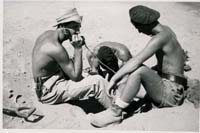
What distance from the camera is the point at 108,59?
898cm

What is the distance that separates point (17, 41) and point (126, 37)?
1773 mm

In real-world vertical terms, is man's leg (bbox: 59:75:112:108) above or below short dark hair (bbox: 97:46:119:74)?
below

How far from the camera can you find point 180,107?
8914mm

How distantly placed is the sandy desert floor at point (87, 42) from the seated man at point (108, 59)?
7.2 inches

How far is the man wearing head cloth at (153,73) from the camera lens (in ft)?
28.1

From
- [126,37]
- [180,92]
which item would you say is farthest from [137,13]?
[180,92]

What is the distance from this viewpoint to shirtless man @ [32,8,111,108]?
8656mm

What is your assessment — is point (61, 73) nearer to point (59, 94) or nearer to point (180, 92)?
point (59, 94)

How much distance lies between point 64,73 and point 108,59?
726 mm

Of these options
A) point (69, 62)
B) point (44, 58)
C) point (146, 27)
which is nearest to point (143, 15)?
point (146, 27)

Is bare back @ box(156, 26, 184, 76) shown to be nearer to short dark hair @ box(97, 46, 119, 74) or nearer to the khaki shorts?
short dark hair @ box(97, 46, 119, 74)

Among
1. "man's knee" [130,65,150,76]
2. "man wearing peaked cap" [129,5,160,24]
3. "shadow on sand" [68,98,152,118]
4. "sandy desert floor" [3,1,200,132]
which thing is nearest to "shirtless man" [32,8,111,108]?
"shadow on sand" [68,98,152,118]

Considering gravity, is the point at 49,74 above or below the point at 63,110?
above

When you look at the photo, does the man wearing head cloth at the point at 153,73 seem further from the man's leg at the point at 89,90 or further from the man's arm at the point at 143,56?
the man's leg at the point at 89,90
